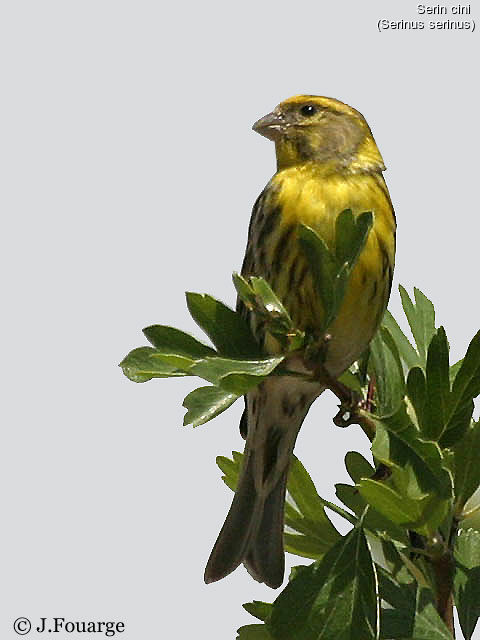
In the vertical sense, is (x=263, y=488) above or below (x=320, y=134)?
below

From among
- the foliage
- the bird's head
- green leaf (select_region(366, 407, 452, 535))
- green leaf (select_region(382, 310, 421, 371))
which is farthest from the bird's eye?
green leaf (select_region(366, 407, 452, 535))

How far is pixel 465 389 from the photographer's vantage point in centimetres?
221

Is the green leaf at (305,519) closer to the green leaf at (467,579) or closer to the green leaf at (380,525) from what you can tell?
the green leaf at (380,525)

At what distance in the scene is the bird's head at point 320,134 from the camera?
10.4 feet

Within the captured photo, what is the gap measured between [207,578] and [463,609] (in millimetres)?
676

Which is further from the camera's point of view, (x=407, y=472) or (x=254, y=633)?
(x=254, y=633)

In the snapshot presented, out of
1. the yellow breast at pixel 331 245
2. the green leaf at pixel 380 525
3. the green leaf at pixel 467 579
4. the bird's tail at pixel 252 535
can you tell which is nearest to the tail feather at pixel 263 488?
the bird's tail at pixel 252 535

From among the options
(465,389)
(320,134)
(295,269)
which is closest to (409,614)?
(465,389)

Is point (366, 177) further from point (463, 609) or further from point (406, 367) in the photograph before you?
point (463, 609)

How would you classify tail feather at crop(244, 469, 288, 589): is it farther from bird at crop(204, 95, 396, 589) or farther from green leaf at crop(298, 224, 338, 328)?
green leaf at crop(298, 224, 338, 328)

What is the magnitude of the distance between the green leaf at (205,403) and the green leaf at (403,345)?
75cm

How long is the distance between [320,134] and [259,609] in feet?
4.50

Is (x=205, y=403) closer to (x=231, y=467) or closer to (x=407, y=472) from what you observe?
(x=407, y=472)

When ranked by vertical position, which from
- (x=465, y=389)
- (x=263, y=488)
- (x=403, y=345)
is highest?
(x=403, y=345)
